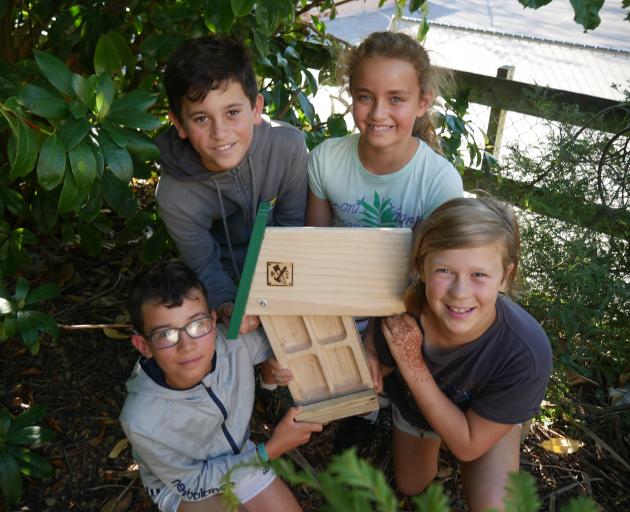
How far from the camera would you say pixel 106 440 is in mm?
2490

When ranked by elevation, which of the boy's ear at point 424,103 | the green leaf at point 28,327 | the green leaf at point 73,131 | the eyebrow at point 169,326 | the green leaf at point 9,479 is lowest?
the green leaf at point 9,479

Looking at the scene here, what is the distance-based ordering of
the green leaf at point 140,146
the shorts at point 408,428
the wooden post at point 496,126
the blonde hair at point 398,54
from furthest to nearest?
the wooden post at point 496,126 < the shorts at point 408,428 < the blonde hair at point 398,54 < the green leaf at point 140,146

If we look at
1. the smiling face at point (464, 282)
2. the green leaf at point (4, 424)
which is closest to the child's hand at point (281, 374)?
the smiling face at point (464, 282)

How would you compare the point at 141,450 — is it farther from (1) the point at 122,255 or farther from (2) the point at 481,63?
(2) the point at 481,63

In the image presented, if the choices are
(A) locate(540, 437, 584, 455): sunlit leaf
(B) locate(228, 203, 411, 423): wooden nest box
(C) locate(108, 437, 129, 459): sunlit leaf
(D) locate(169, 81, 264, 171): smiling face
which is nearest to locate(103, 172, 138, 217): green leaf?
(D) locate(169, 81, 264, 171): smiling face

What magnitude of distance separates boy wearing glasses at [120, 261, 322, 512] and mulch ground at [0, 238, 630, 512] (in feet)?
1.46

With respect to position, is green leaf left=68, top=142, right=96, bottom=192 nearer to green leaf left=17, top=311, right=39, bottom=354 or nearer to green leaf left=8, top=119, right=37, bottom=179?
green leaf left=8, top=119, right=37, bottom=179

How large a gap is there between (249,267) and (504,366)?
0.73 metres

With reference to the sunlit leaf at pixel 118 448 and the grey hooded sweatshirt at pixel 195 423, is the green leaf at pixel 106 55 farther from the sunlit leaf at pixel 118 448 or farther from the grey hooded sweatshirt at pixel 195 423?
the sunlit leaf at pixel 118 448

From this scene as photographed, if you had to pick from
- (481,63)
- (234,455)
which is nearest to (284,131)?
(234,455)

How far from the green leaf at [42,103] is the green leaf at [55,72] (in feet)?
0.12

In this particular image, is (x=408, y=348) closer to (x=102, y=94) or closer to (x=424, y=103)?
(x=424, y=103)

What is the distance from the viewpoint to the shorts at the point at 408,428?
216 centimetres

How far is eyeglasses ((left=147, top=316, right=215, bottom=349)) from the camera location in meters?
1.76
